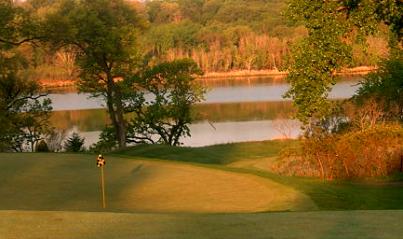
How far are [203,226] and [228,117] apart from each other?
4235cm

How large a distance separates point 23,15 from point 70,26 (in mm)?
2396

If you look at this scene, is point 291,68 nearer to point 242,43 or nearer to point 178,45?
point 242,43

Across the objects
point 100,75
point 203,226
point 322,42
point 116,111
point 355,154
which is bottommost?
point 355,154

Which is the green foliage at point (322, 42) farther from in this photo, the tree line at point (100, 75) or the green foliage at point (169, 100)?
the green foliage at point (169, 100)

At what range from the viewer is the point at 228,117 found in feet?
162

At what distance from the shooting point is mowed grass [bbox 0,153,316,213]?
1055cm

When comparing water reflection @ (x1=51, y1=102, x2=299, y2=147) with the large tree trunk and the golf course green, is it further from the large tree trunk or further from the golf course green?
the golf course green

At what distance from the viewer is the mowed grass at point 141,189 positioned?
10.5 m

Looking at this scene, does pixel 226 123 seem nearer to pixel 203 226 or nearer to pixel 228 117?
pixel 228 117

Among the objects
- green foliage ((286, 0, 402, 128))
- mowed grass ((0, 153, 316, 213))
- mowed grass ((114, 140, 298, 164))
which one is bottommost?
mowed grass ((114, 140, 298, 164))

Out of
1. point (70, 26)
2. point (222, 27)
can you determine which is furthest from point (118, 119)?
point (222, 27)

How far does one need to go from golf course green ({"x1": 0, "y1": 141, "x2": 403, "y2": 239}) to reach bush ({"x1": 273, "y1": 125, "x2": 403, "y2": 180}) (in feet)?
4.09

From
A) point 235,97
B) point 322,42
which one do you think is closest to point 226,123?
point 235,97

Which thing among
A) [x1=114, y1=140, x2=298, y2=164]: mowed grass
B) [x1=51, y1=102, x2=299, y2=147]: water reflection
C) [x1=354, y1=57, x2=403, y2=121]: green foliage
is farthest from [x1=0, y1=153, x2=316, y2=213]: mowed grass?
[x1=51, y1=102, x2=299, y2=147]: water reflection
